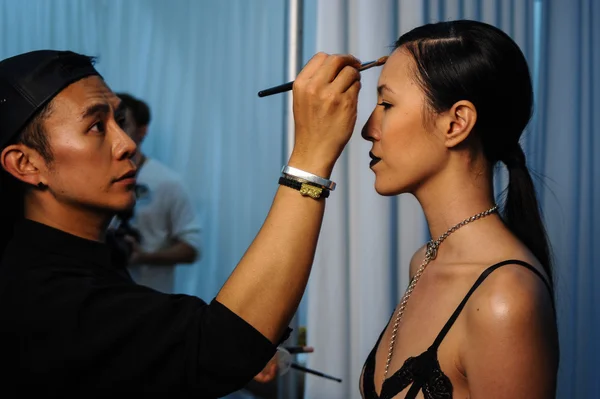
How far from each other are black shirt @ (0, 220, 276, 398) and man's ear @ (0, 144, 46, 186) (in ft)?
0.66

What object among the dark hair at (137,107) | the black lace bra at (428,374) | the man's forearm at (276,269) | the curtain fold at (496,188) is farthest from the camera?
the dark hair at (137,107)

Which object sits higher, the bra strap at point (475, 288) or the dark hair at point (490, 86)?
the dark hair at point (490, 86)

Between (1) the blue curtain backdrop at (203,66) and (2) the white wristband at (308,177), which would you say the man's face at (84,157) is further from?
(1) the blue curtain backdrop at (203,66)

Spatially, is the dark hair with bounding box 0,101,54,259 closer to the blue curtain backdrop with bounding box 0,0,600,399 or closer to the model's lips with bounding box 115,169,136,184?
the model's lips with bounding box 115,169,136,184

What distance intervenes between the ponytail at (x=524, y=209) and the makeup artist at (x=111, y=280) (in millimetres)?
452

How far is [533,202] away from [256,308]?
0.63 meters

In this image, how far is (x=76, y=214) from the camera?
1263mm

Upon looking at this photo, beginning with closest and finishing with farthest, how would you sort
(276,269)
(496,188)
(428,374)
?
1. (276,269)
2. (428,374)
3. (496,188)

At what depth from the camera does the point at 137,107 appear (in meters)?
2.54

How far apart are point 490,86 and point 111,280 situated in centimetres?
69

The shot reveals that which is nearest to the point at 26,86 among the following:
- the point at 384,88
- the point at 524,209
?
the point at 384,88

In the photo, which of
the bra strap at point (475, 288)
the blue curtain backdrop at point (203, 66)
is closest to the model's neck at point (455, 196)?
the bra strap at point (475, 288)

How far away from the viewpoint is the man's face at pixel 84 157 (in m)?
1.24

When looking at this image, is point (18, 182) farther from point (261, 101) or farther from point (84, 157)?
point (261, 101)
